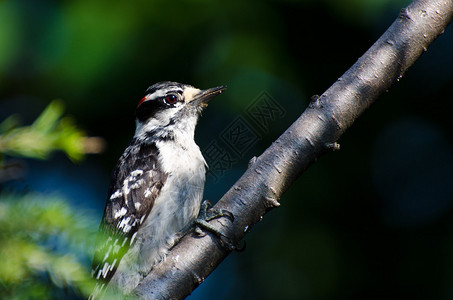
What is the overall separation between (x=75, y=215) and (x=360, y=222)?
11.6 ft

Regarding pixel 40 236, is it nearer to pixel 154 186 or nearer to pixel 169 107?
pixel 154 186

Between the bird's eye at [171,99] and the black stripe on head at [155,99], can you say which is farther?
the bird's eye at [171,99]

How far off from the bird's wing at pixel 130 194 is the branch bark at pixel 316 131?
1102mm

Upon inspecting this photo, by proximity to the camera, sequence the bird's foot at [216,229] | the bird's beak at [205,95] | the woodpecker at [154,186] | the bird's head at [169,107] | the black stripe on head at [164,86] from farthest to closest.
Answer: the bird's head at [169,107]
the black stripe on head at [164,86]
the bird's beak at [205,95]
the woodpecker at [154,186]
the bird's foot at [216,229]

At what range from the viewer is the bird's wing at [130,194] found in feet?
12.6

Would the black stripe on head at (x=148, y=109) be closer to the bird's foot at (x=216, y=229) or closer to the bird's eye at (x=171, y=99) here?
the bird's eye at (x=171, y=99)

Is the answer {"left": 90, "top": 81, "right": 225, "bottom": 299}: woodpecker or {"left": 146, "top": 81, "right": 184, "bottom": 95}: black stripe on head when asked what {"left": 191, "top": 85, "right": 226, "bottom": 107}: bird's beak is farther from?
{"left": 146, "top": 81, "right": 184, "bottom": 95}: black stripe on head

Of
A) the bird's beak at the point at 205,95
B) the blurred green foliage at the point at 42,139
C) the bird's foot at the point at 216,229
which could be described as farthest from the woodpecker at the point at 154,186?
the blurred green foliage at the point at 42,139

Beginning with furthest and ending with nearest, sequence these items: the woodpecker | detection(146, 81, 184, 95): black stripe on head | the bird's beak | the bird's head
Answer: the bird's head < detection(146, 81, 184, 95): black stripe on head < the bird's beak < the woodpecker

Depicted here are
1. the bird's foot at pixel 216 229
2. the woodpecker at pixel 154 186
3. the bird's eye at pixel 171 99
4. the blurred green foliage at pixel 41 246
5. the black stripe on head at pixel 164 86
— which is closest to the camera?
the blurred green foliage at pixel 41 246

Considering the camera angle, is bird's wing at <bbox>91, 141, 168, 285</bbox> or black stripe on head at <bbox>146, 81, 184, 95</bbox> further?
black stripe on head at <bbox>146, 81, 184, 95</bbox>

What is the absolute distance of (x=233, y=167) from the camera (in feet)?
15.5

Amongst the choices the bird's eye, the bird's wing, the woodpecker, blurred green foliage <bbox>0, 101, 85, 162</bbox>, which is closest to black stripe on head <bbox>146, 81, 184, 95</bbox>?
the woodpecker

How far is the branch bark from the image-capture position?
9.05 ft
